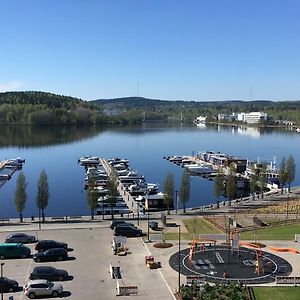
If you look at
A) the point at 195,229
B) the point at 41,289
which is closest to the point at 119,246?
the point at 195,229

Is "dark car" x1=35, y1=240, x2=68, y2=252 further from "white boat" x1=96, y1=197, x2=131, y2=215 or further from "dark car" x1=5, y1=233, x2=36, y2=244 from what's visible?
"white boat" x1=96, y1=197, x2=131, y2=215

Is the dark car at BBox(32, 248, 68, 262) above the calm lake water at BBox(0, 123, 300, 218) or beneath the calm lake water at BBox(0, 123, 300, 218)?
above

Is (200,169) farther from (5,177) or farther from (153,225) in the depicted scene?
(153,225)

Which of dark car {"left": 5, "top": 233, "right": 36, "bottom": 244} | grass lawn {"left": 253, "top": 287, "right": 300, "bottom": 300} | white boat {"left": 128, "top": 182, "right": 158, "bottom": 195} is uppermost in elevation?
dark car {"left": 5, "top": 233, "right": 36, "bottom": 244}

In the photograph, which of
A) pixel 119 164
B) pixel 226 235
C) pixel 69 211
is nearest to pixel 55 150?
pixel 119 164

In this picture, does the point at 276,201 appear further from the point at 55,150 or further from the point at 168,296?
the point at 55,150

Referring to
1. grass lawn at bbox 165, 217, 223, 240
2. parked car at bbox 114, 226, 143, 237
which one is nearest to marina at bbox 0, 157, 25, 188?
grass lawn at bbox 165, 217, 223, 240

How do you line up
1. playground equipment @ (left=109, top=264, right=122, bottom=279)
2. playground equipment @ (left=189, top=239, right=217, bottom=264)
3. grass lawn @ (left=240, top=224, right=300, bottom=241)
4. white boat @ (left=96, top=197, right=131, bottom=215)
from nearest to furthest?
1. playground equipment @ (left=109, top=264, right=122, bottom=279)
2. playground equipment @ (left=189, top=239, right=217, bottom=264)
3. grass lawn @ (left=240, top=224, right=300, bottom=241)
4. white boat @ (left=96, top=197, right=131, bottom=215)

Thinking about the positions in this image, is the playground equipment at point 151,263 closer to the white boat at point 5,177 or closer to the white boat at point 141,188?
the white boat at point 141,188

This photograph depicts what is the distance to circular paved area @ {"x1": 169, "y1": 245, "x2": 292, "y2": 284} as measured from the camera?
3127 cm

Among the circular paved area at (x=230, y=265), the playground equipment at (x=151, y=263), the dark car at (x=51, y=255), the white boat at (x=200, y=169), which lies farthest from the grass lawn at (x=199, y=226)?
the white boat at (x=200, y=169)

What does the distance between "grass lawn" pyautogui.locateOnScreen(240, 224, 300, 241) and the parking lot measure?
948cm

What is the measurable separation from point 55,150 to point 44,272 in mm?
105621

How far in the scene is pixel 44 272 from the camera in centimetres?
3006
